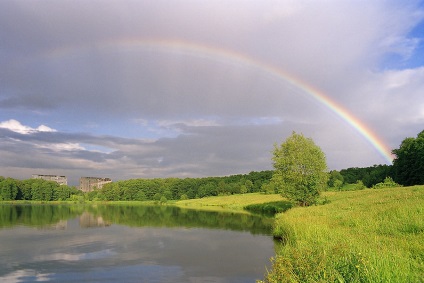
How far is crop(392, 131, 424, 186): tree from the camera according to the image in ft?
256

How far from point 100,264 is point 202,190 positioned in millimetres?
146576

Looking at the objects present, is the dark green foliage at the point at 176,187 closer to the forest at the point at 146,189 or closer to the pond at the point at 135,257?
the forest at the point at 146,189

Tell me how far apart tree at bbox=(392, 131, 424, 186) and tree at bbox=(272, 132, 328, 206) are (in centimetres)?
3237

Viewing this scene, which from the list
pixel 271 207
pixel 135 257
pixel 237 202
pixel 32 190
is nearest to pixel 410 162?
pixel 271 207

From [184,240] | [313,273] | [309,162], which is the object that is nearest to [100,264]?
[184,240]

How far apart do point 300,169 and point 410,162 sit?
42041 millimetres

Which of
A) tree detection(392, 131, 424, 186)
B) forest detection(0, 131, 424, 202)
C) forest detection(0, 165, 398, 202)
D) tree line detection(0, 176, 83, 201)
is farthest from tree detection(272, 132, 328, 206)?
tree line detection(0, 176, 83, 201)

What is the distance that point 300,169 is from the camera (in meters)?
58.7

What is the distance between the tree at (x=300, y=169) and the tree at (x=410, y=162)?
106 ft

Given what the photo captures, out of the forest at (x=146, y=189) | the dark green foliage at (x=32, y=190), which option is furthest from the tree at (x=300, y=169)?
the dark green foliage at (x=32, y=190)

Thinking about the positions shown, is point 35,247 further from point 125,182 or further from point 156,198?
point 125,182

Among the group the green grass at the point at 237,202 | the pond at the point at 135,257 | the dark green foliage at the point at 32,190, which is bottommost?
the green grass at the point at 237,202

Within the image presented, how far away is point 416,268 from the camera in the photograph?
11391 millimetres

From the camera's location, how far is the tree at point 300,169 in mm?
54062
